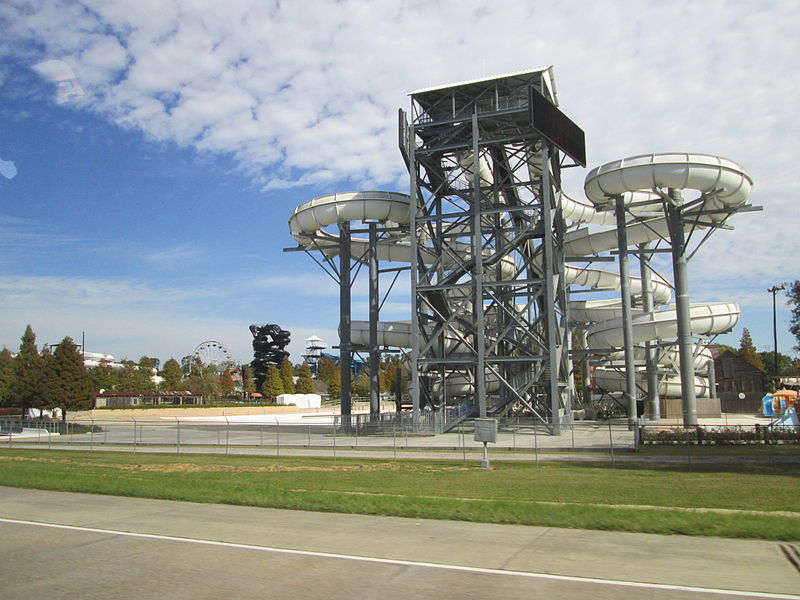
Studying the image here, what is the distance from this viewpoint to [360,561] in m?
9.42

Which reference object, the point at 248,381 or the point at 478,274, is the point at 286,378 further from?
the point at 478,274

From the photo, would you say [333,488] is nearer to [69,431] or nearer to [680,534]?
[680,534]

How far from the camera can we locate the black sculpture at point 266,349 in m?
120

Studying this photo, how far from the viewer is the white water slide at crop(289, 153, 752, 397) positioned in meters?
42.0

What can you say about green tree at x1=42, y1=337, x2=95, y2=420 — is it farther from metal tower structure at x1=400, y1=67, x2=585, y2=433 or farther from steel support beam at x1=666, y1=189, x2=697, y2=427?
steel support beam at x1=666, y1=189, x2=697, y2=427

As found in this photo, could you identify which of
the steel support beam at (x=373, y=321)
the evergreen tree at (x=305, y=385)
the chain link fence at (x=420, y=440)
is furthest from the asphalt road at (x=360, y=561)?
the evergreen tree at (x=305, y=385)

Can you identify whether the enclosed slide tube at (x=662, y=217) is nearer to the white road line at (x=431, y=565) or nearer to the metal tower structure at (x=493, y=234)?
the metal tower structure at (x=493, y=234)

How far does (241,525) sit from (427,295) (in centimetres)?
3247

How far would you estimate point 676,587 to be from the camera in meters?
7.95

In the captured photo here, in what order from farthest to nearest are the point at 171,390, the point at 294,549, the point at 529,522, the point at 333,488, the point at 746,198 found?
1. the point at 171,390
2. the point at 746,198
3. the point at 333,488
4. the point at 529,522
5. the point at 294,549

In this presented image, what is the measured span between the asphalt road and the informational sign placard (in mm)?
32344

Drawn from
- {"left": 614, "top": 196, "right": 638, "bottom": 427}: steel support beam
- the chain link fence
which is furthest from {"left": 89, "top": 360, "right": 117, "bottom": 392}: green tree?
{"left": 614, "top": 196, "right": 638, "bottom": 427}: steel support beam

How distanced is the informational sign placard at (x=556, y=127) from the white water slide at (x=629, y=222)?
2428mm

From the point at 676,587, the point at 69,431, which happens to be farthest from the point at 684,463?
the point at 69,431
